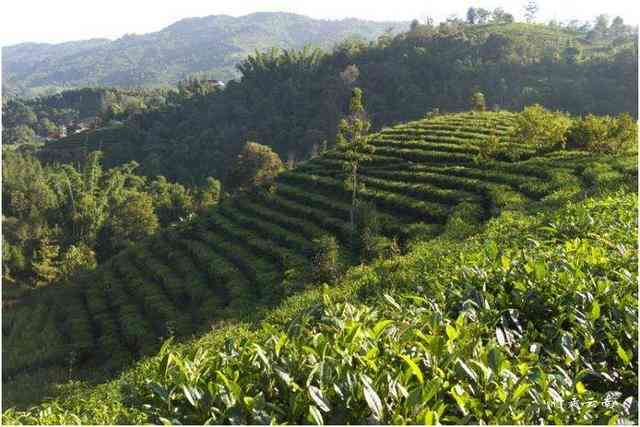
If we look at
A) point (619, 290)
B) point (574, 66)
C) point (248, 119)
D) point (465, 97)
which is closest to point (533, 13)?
point (574, 66)

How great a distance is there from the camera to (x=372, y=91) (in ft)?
242

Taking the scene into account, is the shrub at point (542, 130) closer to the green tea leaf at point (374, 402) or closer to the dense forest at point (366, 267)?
the dense forest at point (366, 267)

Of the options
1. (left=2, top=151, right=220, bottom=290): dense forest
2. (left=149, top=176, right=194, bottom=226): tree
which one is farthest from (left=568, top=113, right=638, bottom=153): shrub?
(left=149, top=176, right=194, bottom=226): tree

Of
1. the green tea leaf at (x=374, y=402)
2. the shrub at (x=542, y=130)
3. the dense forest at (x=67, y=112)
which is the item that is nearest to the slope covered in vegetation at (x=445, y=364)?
the green tea leaf at (x=374, y=402)

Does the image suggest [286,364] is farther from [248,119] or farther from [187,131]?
[187,131]

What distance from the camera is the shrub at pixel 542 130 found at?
891 inches

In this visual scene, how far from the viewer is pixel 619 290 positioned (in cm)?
397

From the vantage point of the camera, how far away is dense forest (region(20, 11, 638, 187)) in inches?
2542

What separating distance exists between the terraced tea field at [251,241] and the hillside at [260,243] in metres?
0.07

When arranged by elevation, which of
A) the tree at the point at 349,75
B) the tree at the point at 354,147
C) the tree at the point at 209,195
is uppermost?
the tree at the point at 349,75

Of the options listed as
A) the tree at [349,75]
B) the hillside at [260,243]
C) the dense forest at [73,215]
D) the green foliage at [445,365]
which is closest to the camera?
the green foliage at [445,365]

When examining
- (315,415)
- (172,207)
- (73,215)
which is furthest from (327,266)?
(73,215)

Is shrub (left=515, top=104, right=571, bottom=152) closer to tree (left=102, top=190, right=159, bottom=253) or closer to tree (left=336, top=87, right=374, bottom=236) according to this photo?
tree (left=336, top=87, right=374, bottom=236)

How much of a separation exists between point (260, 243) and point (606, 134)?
50.1 ft
